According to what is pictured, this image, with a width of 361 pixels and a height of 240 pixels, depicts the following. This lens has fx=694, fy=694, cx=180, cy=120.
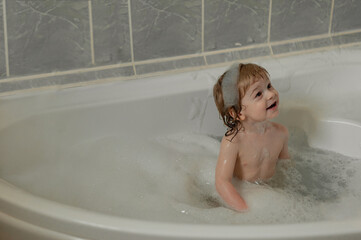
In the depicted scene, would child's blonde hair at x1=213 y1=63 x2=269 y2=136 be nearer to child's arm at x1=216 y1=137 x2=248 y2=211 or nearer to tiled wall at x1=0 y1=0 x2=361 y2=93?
child's arm at x1=216 y1=137 x2=248 y2=211

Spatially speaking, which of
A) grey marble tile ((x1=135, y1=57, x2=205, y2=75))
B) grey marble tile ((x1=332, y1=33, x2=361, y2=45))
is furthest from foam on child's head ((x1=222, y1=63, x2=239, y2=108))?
grey marble tile ((x1=332, y1=33, x2=361, y2=45))

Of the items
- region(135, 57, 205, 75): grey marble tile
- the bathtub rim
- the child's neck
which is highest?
region(135, 57, 205, 75): grey marble tile

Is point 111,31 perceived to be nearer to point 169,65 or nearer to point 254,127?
point 169,65

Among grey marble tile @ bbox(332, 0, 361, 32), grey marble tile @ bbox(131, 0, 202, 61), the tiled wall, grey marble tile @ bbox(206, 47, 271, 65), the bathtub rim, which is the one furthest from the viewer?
grey marble tile @ bbox(332, 0, 361, 32)

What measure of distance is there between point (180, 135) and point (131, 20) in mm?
351

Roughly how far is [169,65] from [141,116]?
19 centimetres

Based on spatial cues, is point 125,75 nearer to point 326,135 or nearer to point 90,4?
point 90,4

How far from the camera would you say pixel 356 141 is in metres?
1.96

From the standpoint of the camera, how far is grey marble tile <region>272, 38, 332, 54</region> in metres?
2.15

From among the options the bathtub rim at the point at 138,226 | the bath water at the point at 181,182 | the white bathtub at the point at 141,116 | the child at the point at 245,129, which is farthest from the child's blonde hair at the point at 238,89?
the bathtub rim at the point at 138,226

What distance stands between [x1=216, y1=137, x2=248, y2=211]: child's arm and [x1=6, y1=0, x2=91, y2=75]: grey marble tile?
1.64 feet

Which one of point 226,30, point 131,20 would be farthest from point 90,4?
point 226,30

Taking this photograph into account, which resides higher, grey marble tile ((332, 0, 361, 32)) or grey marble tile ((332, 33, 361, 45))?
grey marble tile ((332, 0, 361, 32))

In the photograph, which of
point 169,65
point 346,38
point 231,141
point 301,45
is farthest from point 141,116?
point 346,38
